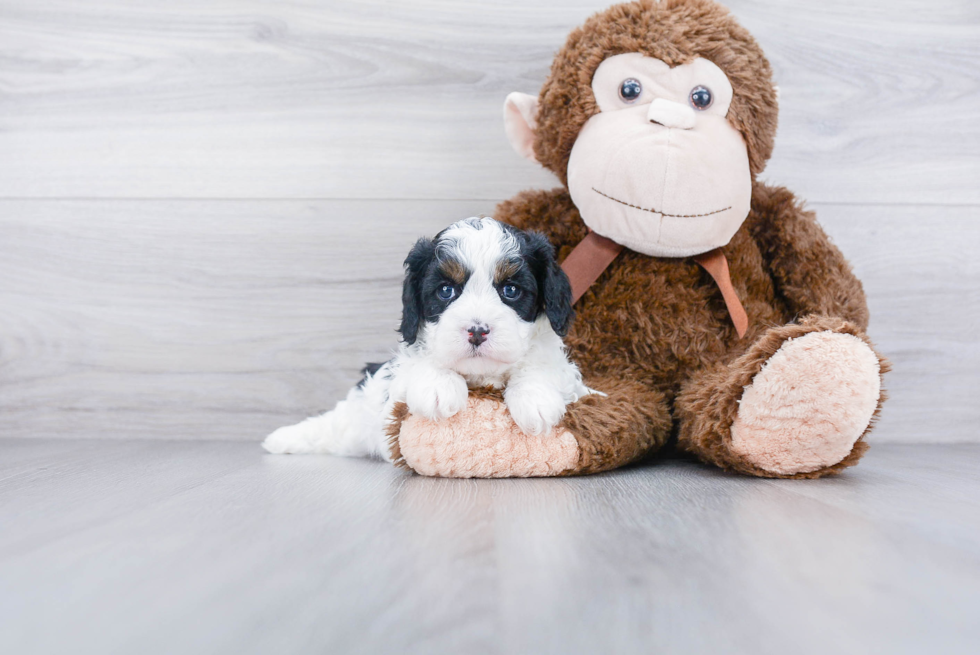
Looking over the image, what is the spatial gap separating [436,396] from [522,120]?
63 cm

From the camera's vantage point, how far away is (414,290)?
1101 millimetres

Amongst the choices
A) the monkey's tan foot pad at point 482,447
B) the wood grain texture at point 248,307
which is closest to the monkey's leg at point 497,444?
the monkey's tan foot pad at point 482,447

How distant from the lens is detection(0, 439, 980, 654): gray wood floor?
514 mm

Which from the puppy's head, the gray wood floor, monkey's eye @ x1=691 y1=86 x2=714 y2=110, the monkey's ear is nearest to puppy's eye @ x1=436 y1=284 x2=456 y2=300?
the puppy's head

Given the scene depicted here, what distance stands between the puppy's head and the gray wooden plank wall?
555 millimetres

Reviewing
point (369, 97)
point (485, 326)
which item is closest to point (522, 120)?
point (369, 97)

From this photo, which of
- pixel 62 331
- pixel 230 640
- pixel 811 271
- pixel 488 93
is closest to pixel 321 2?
pixel 488 93

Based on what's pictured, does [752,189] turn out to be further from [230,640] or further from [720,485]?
[230,640]

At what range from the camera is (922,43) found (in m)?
1.62

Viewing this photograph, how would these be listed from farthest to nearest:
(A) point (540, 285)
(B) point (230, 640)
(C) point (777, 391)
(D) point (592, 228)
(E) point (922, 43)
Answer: (E) point (922, 43)
(D) point (592, 228)
(A) point (540, 285)
(C) point (777, 391)
(B) point (230, 640)

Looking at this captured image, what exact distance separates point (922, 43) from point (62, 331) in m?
2.15

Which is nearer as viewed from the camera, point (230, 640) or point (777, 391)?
point (230, 640)

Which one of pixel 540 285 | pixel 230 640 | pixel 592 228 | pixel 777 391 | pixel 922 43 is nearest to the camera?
pixel 230 640

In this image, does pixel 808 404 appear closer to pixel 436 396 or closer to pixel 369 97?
pixel 436 396
